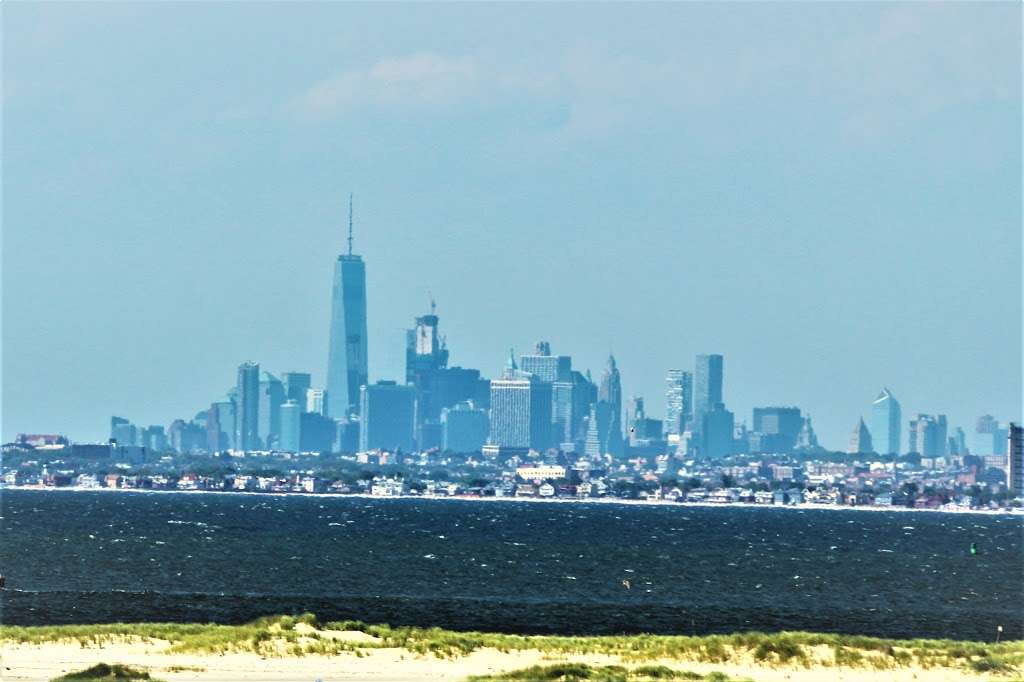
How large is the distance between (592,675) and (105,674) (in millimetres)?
16677

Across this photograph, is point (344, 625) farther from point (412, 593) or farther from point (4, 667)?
point (412, 593)

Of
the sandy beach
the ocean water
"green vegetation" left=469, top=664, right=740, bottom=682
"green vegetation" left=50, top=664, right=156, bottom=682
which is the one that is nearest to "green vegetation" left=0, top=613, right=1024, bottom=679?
the sandy beach

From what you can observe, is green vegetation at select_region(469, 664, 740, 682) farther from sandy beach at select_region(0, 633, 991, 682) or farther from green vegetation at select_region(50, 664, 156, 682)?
green vegetation at select_region(50, 664, 156, 682)

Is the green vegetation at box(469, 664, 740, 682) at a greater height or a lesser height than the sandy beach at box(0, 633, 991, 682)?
greater

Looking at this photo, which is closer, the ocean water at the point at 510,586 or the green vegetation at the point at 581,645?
the green vegetation at the point at 581,645

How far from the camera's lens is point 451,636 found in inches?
3214

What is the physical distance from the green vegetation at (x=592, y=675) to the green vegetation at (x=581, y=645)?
203 inches

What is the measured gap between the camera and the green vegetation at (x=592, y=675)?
67.3 meters

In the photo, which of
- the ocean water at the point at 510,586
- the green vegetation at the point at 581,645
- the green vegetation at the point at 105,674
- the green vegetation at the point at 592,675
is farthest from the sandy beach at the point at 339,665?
the ocean water at the point at 510,586

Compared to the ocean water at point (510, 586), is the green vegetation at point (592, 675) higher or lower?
higher

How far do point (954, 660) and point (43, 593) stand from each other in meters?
57.7

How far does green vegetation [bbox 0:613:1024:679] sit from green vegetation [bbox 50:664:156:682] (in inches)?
325

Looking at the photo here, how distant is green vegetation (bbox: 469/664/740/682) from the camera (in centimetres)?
6731

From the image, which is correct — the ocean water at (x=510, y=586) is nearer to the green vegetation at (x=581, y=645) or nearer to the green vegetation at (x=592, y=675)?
the green vegetation at (x=581, y=645)
